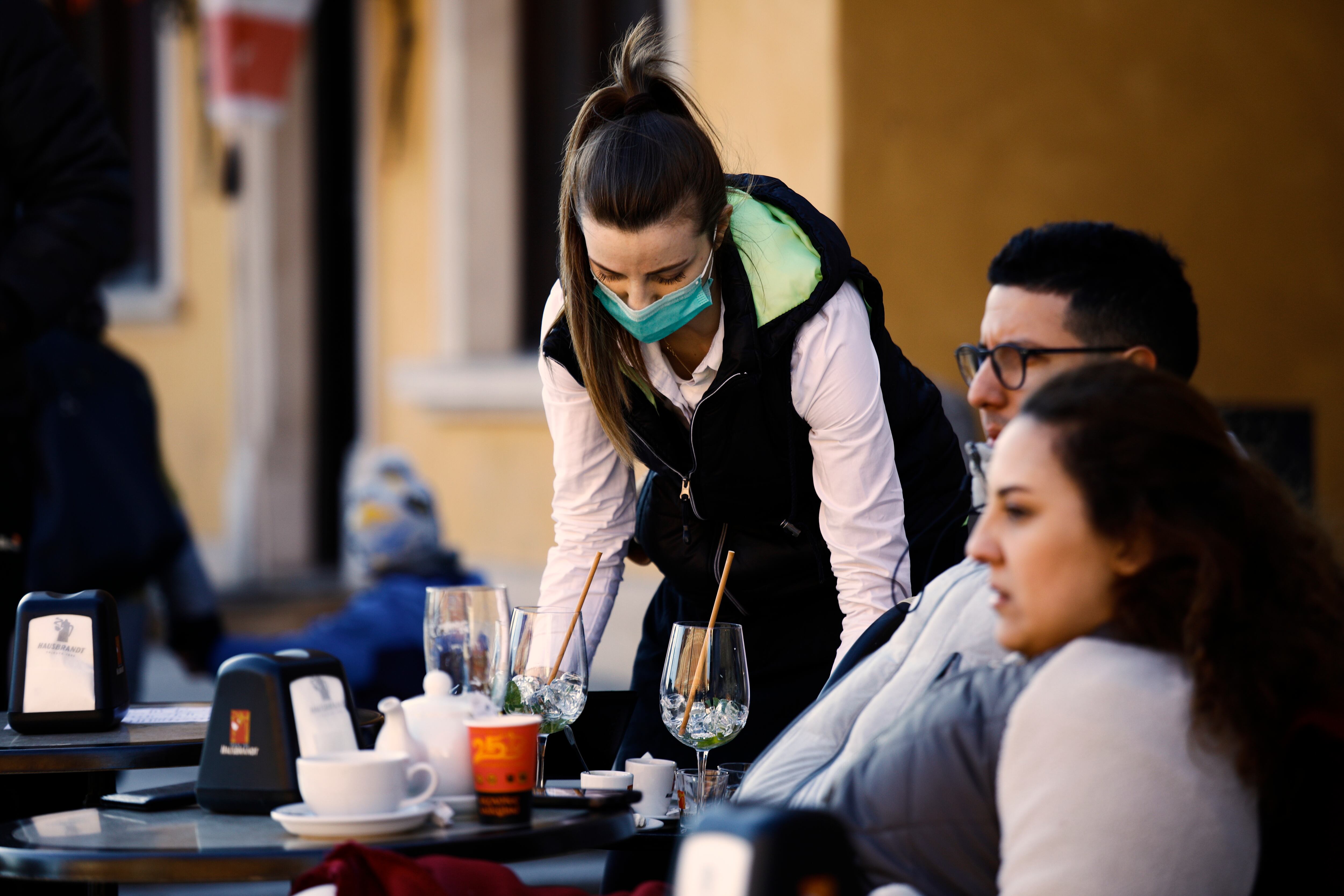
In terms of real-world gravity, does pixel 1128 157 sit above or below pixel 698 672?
above

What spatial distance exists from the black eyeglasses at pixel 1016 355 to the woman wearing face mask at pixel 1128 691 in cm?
74

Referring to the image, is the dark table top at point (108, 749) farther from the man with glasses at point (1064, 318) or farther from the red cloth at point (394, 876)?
the man with glasses at point (1064, 318)

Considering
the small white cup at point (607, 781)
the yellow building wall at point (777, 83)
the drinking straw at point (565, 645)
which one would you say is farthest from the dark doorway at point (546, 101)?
the small white cup at point (607, 781)

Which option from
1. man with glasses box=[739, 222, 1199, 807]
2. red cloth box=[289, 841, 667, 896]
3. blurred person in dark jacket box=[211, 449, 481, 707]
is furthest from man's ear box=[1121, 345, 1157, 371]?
blurred person in dark jacket box=[211, 449, 481, 707]

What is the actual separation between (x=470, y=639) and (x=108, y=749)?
A: 0.56 m

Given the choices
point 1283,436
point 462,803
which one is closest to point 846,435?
point 462,803

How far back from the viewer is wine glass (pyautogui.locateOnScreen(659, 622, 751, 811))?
83.2 inches

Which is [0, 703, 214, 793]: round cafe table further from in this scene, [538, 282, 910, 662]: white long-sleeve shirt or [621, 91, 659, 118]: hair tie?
[621, 91, 659, 118]: hair tie

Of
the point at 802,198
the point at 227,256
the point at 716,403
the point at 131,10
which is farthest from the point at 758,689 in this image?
the point at 131,10

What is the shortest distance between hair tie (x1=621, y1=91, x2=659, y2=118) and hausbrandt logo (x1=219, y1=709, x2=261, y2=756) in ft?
3.32

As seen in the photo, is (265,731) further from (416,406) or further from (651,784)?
(416,406)

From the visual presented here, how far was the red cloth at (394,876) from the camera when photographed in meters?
1.62

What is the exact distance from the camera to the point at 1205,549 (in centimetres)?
158

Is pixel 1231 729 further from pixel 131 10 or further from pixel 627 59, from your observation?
pixel 131 10
